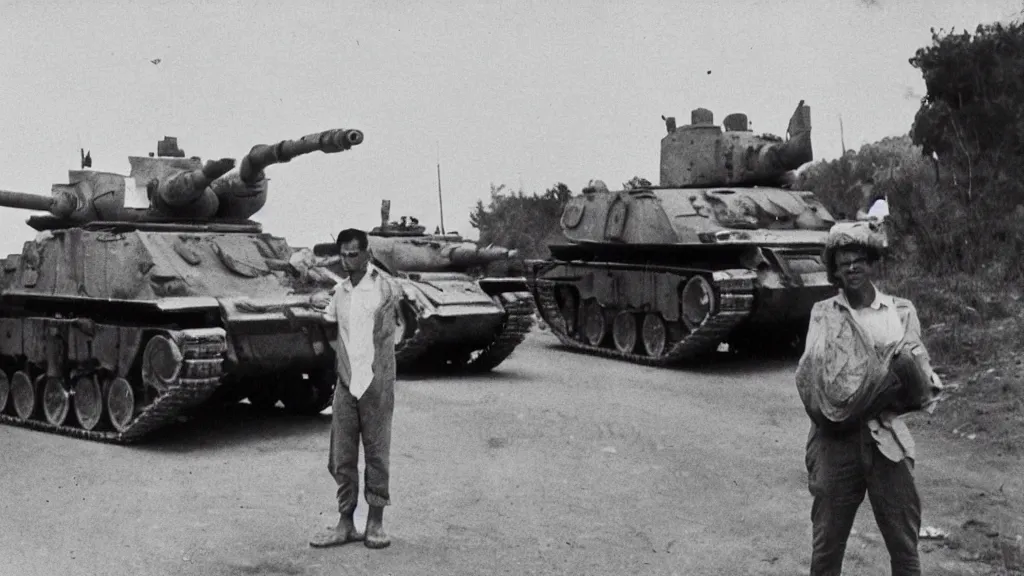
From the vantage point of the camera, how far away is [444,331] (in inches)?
529

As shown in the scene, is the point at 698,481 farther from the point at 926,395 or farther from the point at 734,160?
the point at 734,160

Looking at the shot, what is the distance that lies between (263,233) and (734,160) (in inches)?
305

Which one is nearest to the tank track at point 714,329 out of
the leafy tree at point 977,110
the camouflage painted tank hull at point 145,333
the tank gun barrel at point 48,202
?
the leafy tree at point 977,110

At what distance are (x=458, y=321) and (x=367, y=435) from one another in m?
7.09

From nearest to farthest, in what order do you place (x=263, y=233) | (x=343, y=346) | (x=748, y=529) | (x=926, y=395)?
(x=926, y=395) < (x=343, y=346) < (x=748, y=529) < (x=263, y=233)

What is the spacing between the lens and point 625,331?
16203 mm

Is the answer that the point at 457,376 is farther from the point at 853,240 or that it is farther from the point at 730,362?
the point at 853,240

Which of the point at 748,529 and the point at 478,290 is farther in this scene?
the point at 478,290

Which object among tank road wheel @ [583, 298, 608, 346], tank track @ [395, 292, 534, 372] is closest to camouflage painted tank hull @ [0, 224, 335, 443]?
tank track @ [395, 292, 534, 372]

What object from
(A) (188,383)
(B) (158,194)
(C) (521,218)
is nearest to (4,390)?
(B) (158,194)

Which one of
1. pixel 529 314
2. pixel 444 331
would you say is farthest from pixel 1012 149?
pixel 444 331

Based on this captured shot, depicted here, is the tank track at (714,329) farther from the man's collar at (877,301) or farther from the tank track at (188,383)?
the man's collar at (877,301)

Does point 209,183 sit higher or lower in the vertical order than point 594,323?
higher

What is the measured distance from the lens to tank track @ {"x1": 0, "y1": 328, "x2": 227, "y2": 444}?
9.25 metres
